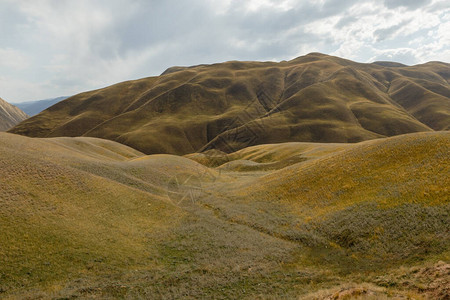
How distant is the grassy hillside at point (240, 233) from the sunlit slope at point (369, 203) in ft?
0.47

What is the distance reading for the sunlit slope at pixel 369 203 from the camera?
21.4 meters

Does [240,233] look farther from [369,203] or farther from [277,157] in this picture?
[277,157]

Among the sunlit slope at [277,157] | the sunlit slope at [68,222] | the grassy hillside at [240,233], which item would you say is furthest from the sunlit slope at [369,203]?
the sunlit slope at [277,157]

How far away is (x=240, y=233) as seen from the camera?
30.1 meters

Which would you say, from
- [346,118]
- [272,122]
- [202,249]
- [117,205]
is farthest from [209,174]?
[346,118]

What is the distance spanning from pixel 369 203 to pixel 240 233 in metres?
16.2

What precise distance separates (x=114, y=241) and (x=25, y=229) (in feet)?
26.2

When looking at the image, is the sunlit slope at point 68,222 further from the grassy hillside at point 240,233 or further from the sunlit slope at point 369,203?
the sunlit slope at point 369,203

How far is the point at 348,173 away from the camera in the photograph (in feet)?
126

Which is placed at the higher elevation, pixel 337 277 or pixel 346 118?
pixel 346 118

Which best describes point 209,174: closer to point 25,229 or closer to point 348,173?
point 348,173

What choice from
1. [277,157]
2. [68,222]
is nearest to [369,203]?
[68,222]

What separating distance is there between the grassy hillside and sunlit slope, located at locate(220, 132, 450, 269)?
14 centimetres

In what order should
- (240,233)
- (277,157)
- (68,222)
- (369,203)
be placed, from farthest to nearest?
(277,157) → (240,233) → (369,203) → (68,222)
